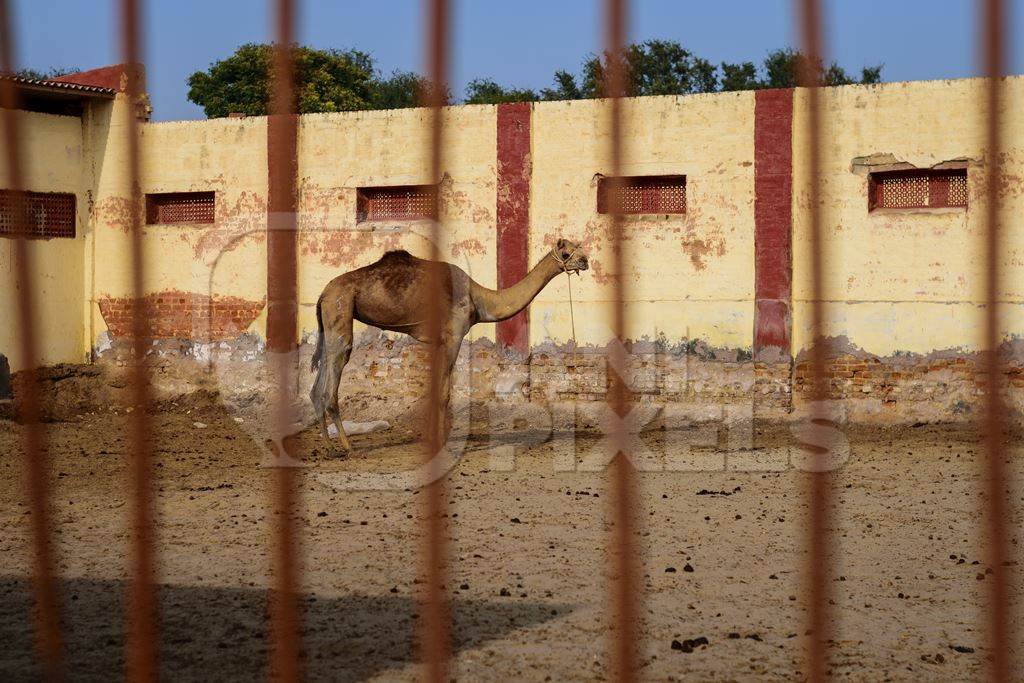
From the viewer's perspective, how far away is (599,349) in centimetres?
1191

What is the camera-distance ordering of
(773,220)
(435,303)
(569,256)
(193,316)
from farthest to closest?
(193,316)
(773,220)
(569,256)
(435,303)

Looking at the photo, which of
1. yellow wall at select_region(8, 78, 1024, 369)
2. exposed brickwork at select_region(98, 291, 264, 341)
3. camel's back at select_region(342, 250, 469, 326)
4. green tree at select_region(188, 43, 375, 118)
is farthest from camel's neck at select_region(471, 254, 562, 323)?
green tree at select_region(188, 43, 375, 118)

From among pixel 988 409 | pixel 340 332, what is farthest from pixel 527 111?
pixel 988 409

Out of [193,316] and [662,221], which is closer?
[662,221]

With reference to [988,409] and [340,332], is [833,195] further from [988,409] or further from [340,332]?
[988,409]

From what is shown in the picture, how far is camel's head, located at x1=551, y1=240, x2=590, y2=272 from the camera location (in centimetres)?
1016

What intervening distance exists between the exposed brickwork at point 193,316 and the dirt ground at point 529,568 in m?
3.63

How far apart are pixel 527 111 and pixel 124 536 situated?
22.9 feet

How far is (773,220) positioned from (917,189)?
133cm

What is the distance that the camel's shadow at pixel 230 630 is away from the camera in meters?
4.25

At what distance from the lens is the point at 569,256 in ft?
33.5

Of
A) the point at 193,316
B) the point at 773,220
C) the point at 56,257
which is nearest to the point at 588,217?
the point at 773,220

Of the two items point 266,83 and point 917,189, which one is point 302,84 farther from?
point 917,189

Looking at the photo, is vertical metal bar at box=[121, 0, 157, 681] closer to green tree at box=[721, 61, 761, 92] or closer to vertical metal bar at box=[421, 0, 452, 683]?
vertical metal bar at box=[421, 0, 452, 683]
